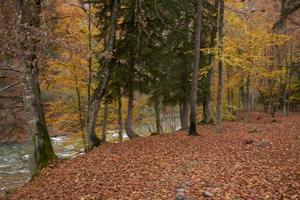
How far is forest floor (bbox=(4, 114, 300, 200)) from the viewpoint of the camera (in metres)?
7.29

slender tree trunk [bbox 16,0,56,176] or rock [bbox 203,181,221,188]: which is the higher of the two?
slender tree trunk [bbox 16,0,56,176]

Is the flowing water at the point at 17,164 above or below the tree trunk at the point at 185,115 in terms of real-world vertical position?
below

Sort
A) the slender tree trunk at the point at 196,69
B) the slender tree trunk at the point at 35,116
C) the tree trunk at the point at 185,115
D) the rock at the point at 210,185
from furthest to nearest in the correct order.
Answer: the tree trunk at the point at 185,115 → the slender tree trunk at the point at 196,69 → the slender tree trunk at the point at 35,116 → the rock at the point at 210,185

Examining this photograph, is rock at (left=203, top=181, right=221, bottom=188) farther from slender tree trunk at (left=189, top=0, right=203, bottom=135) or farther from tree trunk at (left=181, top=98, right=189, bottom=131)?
tree trunk at (left=181, top=98, right=189, bottom=131)

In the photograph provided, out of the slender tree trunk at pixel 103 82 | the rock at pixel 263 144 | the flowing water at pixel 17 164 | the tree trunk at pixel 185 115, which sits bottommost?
the flowing water at pixel 17 164

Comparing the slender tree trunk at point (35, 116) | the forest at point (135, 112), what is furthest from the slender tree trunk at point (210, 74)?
the slender tree trunk at point (35, 116)

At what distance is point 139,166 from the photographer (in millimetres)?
9680

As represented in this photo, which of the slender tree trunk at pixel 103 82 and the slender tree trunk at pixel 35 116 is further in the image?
the slender tree trunk at pixel 103 82

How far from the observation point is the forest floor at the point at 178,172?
729cm

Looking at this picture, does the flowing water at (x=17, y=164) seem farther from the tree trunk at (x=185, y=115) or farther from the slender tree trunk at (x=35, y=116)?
the tree trunk at (x=185, y=115)

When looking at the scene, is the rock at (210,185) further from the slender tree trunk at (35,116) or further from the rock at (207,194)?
the slender tree trunk at (35,116)

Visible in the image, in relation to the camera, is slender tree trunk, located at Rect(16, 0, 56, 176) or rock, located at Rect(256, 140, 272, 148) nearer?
slender tree trunk, located at Rect(16, 0, 56, 176)

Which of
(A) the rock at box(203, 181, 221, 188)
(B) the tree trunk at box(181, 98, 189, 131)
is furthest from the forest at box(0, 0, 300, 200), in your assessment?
(B) the tree trunk at box(181, 98, 189, 131)

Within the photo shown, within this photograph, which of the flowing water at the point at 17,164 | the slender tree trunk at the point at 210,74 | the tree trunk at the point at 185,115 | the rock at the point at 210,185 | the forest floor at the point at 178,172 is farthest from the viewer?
the tree trunk at the point at 185,115
